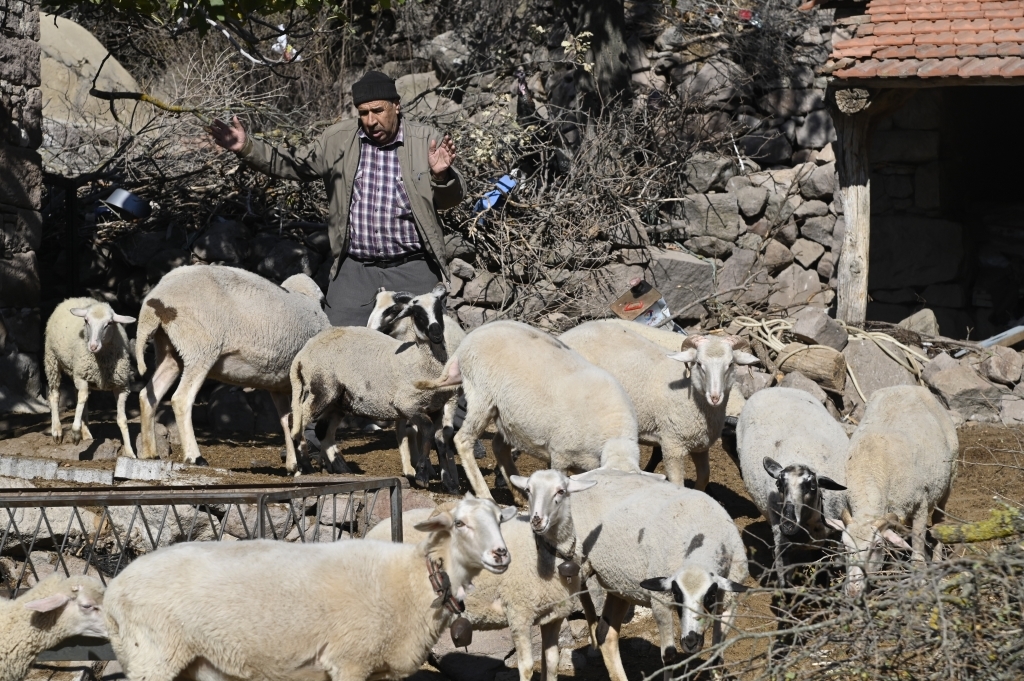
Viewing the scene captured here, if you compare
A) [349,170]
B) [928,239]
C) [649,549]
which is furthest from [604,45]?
[649,549]

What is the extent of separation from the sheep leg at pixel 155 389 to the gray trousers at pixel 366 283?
3.56 feet

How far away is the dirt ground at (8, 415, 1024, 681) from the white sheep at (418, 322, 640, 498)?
0.55 metres

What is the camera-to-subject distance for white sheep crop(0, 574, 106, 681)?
4.66 metres

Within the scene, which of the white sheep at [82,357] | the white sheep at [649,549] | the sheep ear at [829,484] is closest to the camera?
the white sheep at [649,549]

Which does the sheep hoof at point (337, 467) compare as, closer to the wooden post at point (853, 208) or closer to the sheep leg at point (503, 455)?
the sheep leg at point (503, 455)

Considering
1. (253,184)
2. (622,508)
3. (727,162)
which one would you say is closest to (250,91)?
(253,184)

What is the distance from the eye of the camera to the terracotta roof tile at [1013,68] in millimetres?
9945

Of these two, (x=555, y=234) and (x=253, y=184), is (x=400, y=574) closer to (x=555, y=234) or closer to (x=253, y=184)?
(x=555, y=234)

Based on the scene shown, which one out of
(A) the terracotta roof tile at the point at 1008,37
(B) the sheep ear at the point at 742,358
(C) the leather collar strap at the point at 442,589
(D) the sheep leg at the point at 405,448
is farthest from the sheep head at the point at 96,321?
(A) the terracotta roof tile at the point at 1008,37

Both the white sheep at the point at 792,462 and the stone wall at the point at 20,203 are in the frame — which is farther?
the stone wall at the point at 20,203

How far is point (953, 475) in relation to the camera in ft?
22.7

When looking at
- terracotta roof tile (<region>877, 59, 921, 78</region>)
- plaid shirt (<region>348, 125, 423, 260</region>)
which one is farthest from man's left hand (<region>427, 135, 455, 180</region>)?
terracotta roof tile (<region>877, 59, 921, 78</region>)

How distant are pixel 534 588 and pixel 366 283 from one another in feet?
10.3

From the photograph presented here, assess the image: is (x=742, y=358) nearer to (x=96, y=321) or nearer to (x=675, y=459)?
(x=675, y=459)
